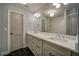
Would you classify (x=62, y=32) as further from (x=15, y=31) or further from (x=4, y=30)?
(x=4, y=30)

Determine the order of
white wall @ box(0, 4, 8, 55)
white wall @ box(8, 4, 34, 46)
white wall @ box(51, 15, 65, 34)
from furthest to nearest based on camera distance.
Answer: white wall @ box(8, 4, 34, 46), white wall @ box(0, 4, 8, 55), white wall @ box(51, 15, 65, 34)

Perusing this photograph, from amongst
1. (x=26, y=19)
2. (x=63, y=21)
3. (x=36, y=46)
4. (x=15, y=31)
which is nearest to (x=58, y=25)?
(x=63, y=21)

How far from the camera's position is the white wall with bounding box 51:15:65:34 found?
6.04 feet

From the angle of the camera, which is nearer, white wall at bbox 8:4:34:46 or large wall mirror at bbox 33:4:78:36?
large wall mirror at bbox 33:4:78:36

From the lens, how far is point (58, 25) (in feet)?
6.41

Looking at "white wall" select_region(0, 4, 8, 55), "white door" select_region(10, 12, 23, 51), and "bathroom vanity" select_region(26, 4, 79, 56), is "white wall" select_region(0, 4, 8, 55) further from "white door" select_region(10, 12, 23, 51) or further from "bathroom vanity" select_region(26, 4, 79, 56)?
"bathroom vanity" select_region(26, 4, 79, 56)

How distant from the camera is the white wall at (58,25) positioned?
184cm

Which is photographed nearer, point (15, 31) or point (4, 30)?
point (4, 30)

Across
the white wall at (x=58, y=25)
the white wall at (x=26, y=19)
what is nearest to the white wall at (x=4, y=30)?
the white wall at (x=26, y=19)

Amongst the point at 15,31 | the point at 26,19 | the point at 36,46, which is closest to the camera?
the point at 36,46

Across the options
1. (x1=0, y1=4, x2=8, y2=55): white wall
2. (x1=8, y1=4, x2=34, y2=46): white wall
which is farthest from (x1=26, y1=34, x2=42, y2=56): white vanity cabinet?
(x1=0, y1=4, x2=8, y2=55): white wall

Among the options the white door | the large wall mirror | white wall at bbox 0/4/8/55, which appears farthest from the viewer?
the white door

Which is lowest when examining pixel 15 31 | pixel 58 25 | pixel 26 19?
pixel 15 31

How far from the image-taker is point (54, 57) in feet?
4.28
